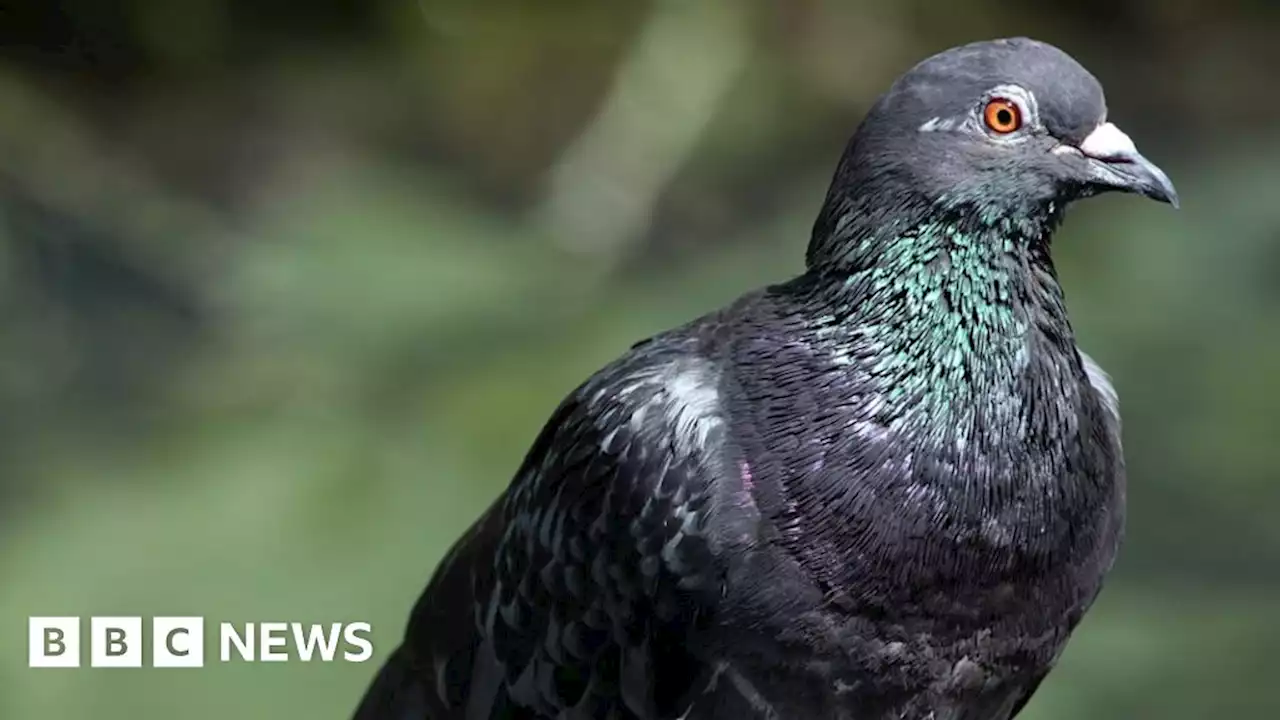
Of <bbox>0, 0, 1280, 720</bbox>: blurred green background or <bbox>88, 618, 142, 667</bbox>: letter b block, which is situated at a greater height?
<bbox>0, 0, 1280, 720</bbox>: blurred green background

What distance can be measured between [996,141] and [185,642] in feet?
13.3

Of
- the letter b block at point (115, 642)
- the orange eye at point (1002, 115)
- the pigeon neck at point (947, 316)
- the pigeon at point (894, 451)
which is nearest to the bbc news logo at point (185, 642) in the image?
the letter b block at point (115, 642)

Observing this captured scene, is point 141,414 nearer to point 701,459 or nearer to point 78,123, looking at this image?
point 78,123

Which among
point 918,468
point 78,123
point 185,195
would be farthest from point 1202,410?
point 78,123

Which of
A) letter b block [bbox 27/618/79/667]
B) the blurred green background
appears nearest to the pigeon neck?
the blurred green background

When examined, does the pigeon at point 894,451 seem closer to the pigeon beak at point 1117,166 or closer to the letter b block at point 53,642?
the pigeon beak at point 1117,166

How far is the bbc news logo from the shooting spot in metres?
5.86

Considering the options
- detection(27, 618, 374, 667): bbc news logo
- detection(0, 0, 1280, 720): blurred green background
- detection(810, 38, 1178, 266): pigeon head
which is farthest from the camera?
detection(0, 0, 1280, 720): blurred green background

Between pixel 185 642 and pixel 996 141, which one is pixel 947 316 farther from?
pixel 185 642

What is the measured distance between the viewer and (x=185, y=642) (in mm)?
5977

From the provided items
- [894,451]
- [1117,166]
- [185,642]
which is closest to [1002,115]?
[1117,166]

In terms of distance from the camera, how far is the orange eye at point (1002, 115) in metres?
2.95

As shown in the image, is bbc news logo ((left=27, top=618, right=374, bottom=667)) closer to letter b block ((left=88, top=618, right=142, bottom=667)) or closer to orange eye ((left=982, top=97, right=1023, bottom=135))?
letter b block ((left=88, top=618, right=142, bottom=667))

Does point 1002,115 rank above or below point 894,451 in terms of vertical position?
above
